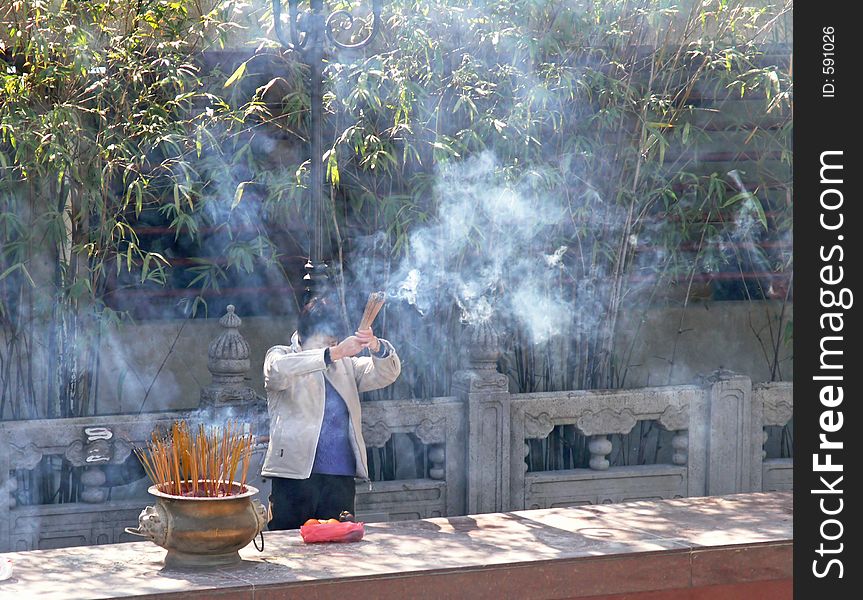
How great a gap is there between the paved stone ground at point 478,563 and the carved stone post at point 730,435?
5.43 ft

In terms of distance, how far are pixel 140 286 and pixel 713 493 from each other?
303 cm

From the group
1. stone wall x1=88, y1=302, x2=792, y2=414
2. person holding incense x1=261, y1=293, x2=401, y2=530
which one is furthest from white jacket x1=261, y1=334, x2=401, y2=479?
stone wall x1=88, y1=302, x2=792, y2=414

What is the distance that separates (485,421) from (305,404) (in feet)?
4.09

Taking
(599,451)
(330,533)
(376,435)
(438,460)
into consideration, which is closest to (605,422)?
(599,451)

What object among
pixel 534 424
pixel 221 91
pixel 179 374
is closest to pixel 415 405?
pixel 534 424

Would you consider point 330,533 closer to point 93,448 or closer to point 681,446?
point 93,448

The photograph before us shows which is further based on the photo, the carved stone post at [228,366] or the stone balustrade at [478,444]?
the carved stone post at [228,366]

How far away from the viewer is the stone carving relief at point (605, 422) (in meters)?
6.38

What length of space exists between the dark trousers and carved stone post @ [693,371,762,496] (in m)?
2.16

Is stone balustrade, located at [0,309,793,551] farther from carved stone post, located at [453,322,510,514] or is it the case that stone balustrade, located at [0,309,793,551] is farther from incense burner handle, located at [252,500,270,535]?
incense burner handle, located at [252,500,270,535]

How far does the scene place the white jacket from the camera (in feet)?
16.8

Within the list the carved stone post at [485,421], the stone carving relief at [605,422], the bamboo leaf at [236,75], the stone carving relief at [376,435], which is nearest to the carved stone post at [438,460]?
the carved stone post at [485,421]

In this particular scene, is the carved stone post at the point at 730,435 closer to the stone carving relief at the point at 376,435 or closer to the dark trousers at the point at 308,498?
the stone carving relief at the point at 376,435

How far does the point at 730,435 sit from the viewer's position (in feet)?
21.6
